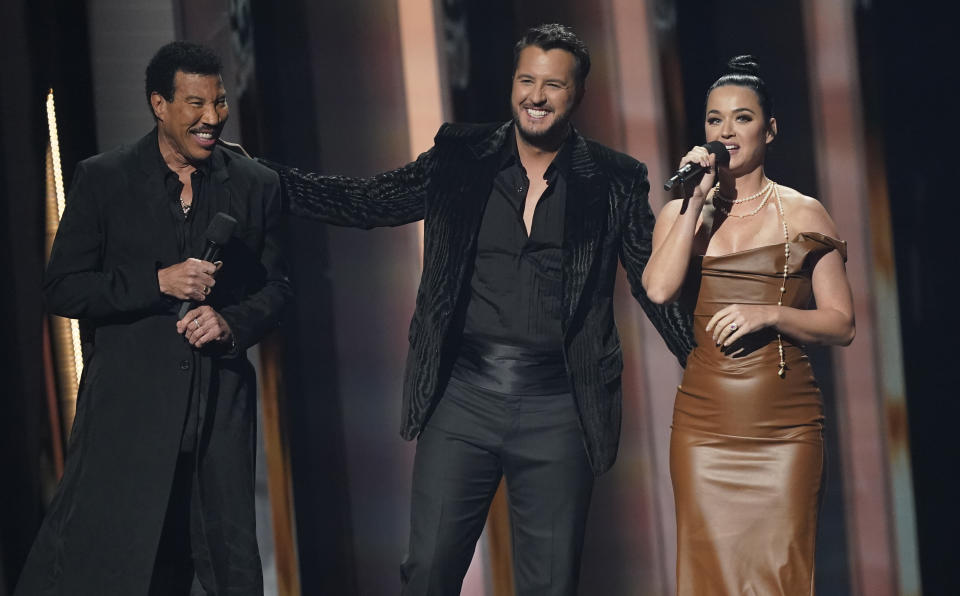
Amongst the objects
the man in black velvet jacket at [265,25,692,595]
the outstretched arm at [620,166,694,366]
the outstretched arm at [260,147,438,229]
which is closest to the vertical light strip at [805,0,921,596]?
the outstretched arm at [620,166,694,366]

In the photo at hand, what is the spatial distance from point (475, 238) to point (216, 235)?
0.59 meters

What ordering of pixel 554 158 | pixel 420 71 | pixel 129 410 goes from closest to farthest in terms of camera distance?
pixel 129 410
pixel 554 158
pixel 420 71

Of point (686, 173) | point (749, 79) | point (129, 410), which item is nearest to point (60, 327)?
point (129, 410)

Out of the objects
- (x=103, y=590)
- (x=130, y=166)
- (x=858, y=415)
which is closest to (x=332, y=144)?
(x=130, y=166)

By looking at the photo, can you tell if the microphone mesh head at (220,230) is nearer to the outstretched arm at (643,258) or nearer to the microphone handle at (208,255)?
the microphone handle at (208,255)

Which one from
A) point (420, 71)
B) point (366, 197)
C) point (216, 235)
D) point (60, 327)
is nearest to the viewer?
point (216, 235)

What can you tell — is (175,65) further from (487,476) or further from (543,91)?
(487,476)

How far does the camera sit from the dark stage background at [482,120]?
3.50 meters

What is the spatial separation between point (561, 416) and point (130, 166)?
3.58ft

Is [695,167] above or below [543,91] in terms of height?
below

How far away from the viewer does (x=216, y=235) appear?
2.38 meters

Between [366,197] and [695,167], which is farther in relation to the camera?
[366,197]

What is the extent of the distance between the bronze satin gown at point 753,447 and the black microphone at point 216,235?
3.51 ft

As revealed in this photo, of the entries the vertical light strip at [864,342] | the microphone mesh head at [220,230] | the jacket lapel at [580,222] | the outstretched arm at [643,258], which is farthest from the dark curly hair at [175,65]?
the vertical light strip at [864,342]
